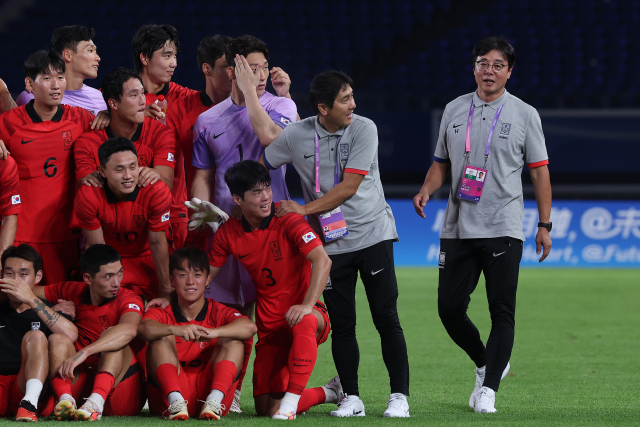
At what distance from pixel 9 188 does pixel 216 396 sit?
1.77m

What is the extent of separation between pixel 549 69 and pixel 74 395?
14.4m

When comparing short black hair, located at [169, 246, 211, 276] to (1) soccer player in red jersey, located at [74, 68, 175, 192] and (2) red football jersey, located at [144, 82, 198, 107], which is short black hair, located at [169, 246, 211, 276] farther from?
(2) red football jersey, located at [144, 82, 198, 107]

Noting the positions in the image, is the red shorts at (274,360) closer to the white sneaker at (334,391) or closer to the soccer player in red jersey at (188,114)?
the white sneaker at (334,391)

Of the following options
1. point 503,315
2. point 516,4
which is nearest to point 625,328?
point 503,315

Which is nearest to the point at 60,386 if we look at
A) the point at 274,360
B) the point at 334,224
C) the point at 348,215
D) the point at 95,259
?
the point at 95,259

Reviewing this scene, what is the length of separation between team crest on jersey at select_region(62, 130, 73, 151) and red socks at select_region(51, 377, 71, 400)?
1450mm

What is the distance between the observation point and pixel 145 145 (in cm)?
468

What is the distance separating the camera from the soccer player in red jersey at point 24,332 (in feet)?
13.0

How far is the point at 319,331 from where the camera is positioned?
14.1 feet

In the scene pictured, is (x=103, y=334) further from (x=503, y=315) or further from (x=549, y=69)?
(x=549, y=69)

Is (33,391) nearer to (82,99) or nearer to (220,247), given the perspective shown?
(220,247)

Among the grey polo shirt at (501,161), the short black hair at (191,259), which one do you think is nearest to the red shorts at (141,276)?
the short black hair at (191,259)

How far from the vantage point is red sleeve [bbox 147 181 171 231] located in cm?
435

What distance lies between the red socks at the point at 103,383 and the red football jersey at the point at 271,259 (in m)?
0.86
